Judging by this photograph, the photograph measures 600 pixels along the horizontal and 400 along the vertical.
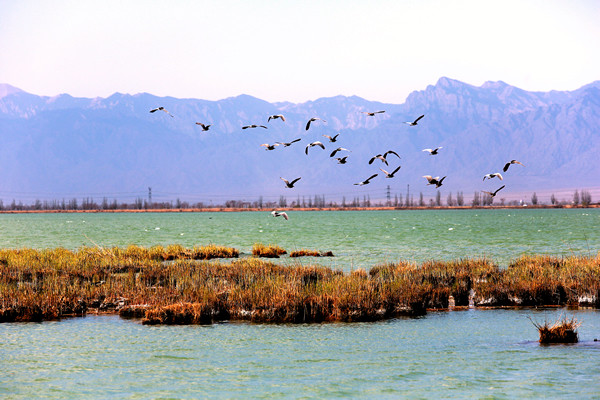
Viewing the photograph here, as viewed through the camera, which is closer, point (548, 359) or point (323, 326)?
point (548, 359)

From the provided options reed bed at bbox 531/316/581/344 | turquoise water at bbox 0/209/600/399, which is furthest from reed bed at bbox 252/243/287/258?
reed bed at bbox 531/316/581/344

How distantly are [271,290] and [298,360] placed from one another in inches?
257

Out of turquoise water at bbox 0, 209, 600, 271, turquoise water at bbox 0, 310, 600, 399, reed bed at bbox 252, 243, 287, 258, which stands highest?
reed bed at bbox 252, 243, 287, 258

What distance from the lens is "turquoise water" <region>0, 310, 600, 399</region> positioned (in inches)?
703

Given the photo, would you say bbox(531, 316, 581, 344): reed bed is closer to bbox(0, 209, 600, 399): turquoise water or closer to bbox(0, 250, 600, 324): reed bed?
bbox(0, 209, 600, 399): turquoise water

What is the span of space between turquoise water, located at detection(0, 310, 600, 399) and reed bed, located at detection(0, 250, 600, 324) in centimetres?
91

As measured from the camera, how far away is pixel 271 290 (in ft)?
88.7

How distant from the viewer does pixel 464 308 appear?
95.1 ft

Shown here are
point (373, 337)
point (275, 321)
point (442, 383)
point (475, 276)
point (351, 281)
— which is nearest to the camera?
point (442, 383)

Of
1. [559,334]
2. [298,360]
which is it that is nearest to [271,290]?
[298,360]

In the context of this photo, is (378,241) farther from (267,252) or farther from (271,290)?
(271,290)

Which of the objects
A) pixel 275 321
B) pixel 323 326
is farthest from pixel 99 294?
pixel 323 326

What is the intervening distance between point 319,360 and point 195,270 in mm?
13954

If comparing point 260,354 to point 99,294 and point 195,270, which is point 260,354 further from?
point 195,270
